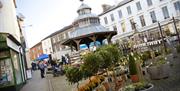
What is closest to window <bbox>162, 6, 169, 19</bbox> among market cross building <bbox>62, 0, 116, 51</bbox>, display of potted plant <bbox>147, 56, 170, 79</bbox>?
market cross building <bbox>62, 0, 116, 51</bbox>

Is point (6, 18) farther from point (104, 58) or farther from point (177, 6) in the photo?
point (177, 6)

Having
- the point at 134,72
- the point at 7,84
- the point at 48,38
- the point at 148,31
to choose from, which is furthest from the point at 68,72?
the point at 48,38

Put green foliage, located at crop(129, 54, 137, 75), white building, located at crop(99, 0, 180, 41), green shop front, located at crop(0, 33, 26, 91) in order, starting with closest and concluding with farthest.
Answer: green foliage, located at crop(129, 54, 137, 75)
green shop front, located at crop(0, 33, 26, 91)
white building, located at crop(99, 0, 180, 41)

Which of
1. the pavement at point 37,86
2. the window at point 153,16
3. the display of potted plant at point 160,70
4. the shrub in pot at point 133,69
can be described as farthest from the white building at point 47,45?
the shrub in pot at point 133,69

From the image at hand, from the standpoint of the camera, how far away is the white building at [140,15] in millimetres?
Answer: 41688

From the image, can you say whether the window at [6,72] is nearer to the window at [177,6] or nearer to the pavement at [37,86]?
the pavement at [37,86]

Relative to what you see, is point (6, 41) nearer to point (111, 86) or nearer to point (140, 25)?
point (111, 86)

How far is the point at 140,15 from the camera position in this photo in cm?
4681

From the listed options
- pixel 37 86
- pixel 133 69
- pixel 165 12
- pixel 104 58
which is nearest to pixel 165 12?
pixel 165 12

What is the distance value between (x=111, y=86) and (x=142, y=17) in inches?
1408

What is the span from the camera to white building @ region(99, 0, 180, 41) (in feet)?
137

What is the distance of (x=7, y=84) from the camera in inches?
691

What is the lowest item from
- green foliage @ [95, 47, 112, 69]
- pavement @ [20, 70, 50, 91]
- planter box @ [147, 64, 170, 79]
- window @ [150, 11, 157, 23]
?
pavement @ [20, 70, 50, 91]

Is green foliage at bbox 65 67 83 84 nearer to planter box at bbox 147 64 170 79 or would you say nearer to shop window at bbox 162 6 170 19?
planter box at bbox 147 64 170 79
